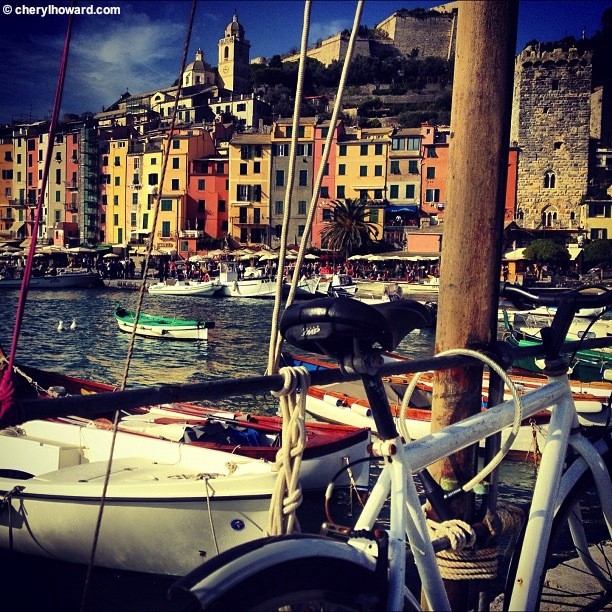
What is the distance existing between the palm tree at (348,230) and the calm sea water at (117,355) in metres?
12.3

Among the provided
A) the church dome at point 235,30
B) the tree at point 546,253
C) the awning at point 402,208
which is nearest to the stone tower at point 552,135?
the tree at point 546,253

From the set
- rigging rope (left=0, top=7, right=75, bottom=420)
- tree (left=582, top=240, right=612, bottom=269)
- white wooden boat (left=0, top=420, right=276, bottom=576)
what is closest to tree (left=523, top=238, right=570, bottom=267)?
tree (left=582, top=240, right=612, bottom=269)

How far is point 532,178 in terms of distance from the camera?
59.9m

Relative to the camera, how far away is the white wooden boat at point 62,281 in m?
51.2

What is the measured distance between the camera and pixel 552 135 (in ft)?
199

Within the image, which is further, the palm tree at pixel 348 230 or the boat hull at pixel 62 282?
the palm tree at pixel 348 230

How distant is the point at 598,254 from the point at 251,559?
5317cm

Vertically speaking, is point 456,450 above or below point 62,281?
above

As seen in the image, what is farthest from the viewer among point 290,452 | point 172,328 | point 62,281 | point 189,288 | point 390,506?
point 62,281

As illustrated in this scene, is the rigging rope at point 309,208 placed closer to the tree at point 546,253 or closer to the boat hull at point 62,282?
the tree at point 546,253

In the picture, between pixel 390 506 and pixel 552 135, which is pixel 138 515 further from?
pixel 552 135

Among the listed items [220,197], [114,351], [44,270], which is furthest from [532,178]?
[114,351]

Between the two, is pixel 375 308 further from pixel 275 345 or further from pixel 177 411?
pixel 177 411

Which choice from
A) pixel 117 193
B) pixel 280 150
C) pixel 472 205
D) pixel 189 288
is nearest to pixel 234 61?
pixel 117 193
